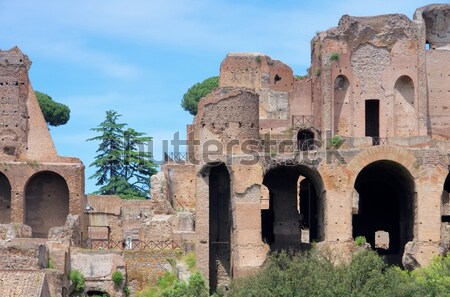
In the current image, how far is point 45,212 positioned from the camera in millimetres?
63406

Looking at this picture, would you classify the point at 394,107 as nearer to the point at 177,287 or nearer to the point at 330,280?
the point at 177,287

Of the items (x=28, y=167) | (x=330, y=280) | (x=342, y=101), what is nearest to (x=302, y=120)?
(x=342, y=101)

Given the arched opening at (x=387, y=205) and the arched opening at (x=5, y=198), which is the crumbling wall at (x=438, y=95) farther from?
the arched opening at (x=5, y=198)

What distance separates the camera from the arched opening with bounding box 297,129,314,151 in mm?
64231

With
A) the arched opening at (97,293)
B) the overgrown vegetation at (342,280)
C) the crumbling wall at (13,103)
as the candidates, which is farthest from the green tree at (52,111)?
the overgrown vegetation at (342,280)

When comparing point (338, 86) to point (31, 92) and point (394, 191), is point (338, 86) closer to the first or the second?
point (394, 191)

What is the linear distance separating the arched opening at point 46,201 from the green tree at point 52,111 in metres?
24.0

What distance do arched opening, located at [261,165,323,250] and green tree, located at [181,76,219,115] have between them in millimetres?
29315

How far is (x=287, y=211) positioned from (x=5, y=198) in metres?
12.0

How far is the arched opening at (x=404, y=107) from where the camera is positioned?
2623 inches

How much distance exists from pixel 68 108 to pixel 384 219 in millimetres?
29994

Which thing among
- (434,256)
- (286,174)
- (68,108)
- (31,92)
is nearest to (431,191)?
(434,256)

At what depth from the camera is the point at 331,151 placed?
5850 cm

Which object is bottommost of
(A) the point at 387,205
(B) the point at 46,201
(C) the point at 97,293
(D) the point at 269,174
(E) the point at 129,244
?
(C) the point at 97,293
